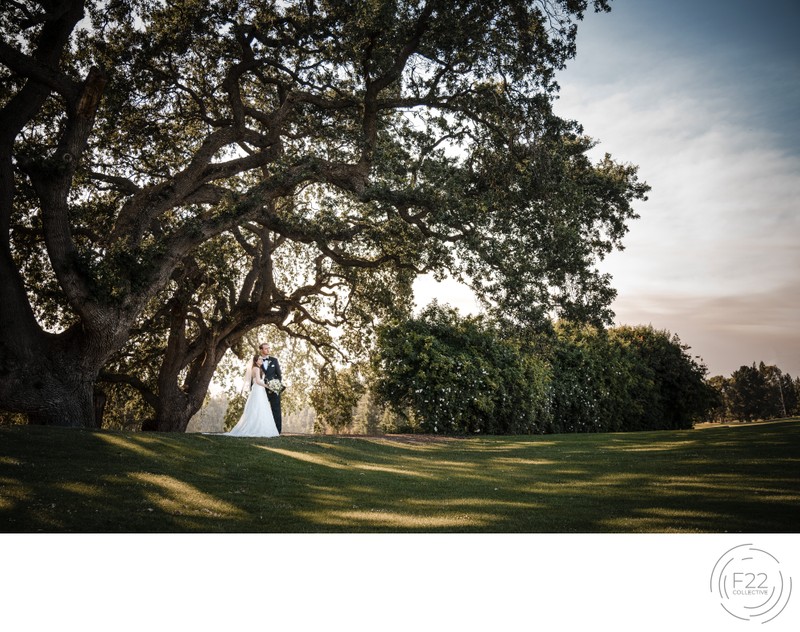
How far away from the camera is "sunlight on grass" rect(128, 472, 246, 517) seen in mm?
5352

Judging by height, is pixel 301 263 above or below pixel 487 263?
above

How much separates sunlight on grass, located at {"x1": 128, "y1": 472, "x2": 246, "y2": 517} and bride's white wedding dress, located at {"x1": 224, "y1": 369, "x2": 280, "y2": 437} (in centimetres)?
534

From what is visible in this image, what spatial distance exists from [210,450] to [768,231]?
8414mm

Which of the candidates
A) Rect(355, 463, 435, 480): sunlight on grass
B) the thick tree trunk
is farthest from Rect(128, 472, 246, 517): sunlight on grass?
the thick tree trunk

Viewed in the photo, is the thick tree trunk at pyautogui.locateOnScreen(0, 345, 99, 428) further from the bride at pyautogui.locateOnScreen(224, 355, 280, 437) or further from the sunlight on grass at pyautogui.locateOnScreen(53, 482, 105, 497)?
the sunlight on grass at pyautogui.locateOnScreen(53, 482, 105, 497)

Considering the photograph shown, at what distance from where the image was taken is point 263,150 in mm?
12664

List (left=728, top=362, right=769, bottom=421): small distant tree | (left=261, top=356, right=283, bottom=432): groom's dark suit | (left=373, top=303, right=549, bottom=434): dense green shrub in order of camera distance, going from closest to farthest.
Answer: (left=728, top=362, right=769, bottom=421): small distant tree < (left=261, top=356, right=283, bottom=432): groom's dark suit < (left=373, top=303, right=549, bottom=434): dense green shrub

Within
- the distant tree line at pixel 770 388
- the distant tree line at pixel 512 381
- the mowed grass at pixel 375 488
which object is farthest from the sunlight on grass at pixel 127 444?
the distant tree line at pixel 770 388
